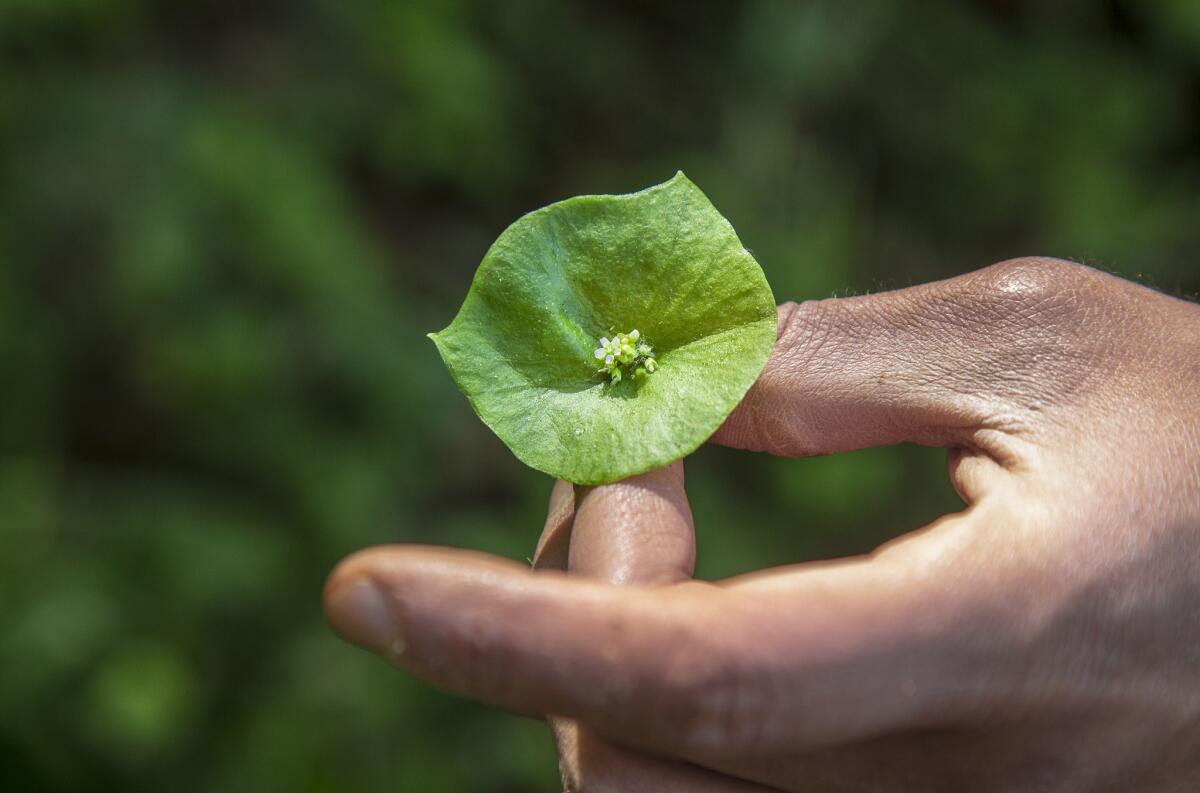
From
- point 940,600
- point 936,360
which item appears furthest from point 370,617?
point 936,360

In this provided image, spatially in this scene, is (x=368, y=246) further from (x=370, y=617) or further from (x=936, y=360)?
(x=370, y=617)

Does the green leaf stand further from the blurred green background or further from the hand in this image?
the blurred green background

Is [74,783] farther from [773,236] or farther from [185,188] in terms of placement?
[773,236]

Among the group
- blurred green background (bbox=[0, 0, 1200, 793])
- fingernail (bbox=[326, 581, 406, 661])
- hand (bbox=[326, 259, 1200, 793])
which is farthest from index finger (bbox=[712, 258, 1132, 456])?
blurred green background (bbox=[0, 0, 1200, 793])

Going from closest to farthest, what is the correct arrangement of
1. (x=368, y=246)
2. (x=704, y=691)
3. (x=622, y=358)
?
(x=704, y=691)
(x=622, y=358)
(x=368, y=246)

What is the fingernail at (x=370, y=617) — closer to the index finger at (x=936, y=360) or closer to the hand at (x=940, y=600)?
the hand at (x=940, y=600)
